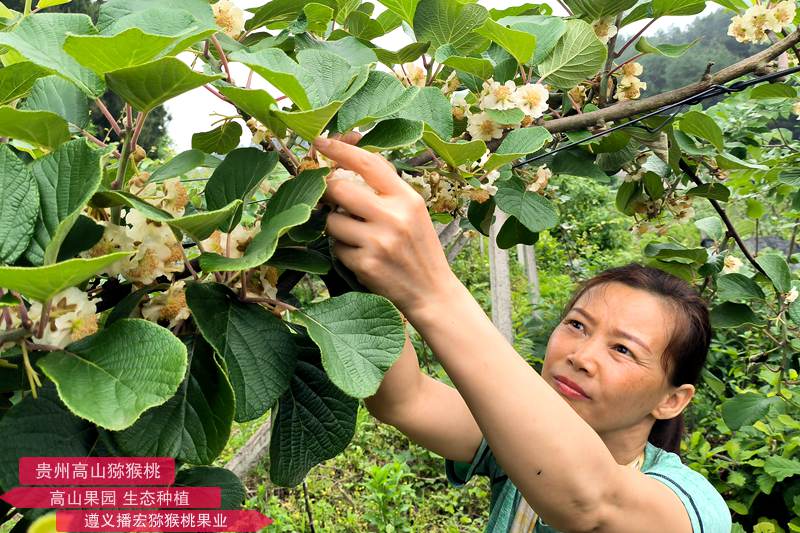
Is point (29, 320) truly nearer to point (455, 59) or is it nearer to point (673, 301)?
point (455, 59)

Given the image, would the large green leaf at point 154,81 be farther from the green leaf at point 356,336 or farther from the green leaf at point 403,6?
the green leaf at point 403,6

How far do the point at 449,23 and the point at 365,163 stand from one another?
32 centimetres

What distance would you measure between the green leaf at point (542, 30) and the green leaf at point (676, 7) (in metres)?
0.22

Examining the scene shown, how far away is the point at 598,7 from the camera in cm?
98

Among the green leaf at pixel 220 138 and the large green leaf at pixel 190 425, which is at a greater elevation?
the green leaf at pixel 220 138

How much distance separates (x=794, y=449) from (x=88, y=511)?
255cm

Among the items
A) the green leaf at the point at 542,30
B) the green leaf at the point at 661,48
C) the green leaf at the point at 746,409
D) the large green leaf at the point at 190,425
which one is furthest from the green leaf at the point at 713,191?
the large green leaf at the point at 190,425

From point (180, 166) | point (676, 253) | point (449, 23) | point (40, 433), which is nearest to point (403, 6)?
point (449, 23)

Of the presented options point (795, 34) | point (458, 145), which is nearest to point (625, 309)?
point (795, 34)

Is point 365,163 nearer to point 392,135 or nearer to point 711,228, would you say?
point 392,135

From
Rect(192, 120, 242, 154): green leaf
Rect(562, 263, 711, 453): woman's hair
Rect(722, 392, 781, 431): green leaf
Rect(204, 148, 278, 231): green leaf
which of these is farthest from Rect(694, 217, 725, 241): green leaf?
Rect(204, 148, 278, 231): green leaf

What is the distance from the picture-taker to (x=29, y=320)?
1.56 ft

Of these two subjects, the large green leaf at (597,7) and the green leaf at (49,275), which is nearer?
the green leaf at (49,275)

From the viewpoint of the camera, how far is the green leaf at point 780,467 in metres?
2.17
